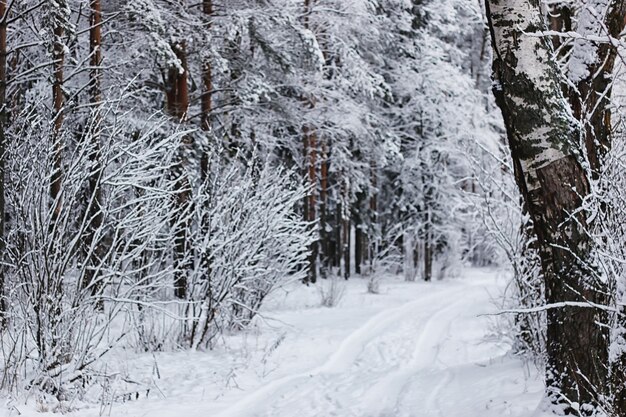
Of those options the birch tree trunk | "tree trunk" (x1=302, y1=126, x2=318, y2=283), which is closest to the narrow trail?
the birch tree trunk

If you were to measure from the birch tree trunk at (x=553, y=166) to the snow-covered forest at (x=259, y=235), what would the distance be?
0.02 metres

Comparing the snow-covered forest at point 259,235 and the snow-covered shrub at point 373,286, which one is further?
the snow-covered shrub at point 373,286

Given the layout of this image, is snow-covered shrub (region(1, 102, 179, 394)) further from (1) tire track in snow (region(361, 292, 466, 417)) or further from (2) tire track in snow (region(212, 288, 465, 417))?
(1) tire track in snow (region(361, 292, 466, 417))

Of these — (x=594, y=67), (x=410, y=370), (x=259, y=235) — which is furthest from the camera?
(x=259, y=235)

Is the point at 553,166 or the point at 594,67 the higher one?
the point at 594,67

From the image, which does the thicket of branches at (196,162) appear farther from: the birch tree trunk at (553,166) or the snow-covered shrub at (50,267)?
the birch tree trunk at (553,166)

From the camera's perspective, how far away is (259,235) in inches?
359

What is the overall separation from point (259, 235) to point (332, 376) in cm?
236

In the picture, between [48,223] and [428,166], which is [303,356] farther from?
[428,166]

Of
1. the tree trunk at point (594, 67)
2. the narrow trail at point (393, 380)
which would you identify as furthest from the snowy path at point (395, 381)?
the tree trunk at point (594, 67)

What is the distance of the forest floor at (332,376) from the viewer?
6066 mm

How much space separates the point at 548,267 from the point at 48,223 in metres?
4.47

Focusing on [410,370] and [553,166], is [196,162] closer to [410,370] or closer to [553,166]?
[410,370]

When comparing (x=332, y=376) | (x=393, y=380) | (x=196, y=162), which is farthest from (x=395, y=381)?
(x=196, y=162)
